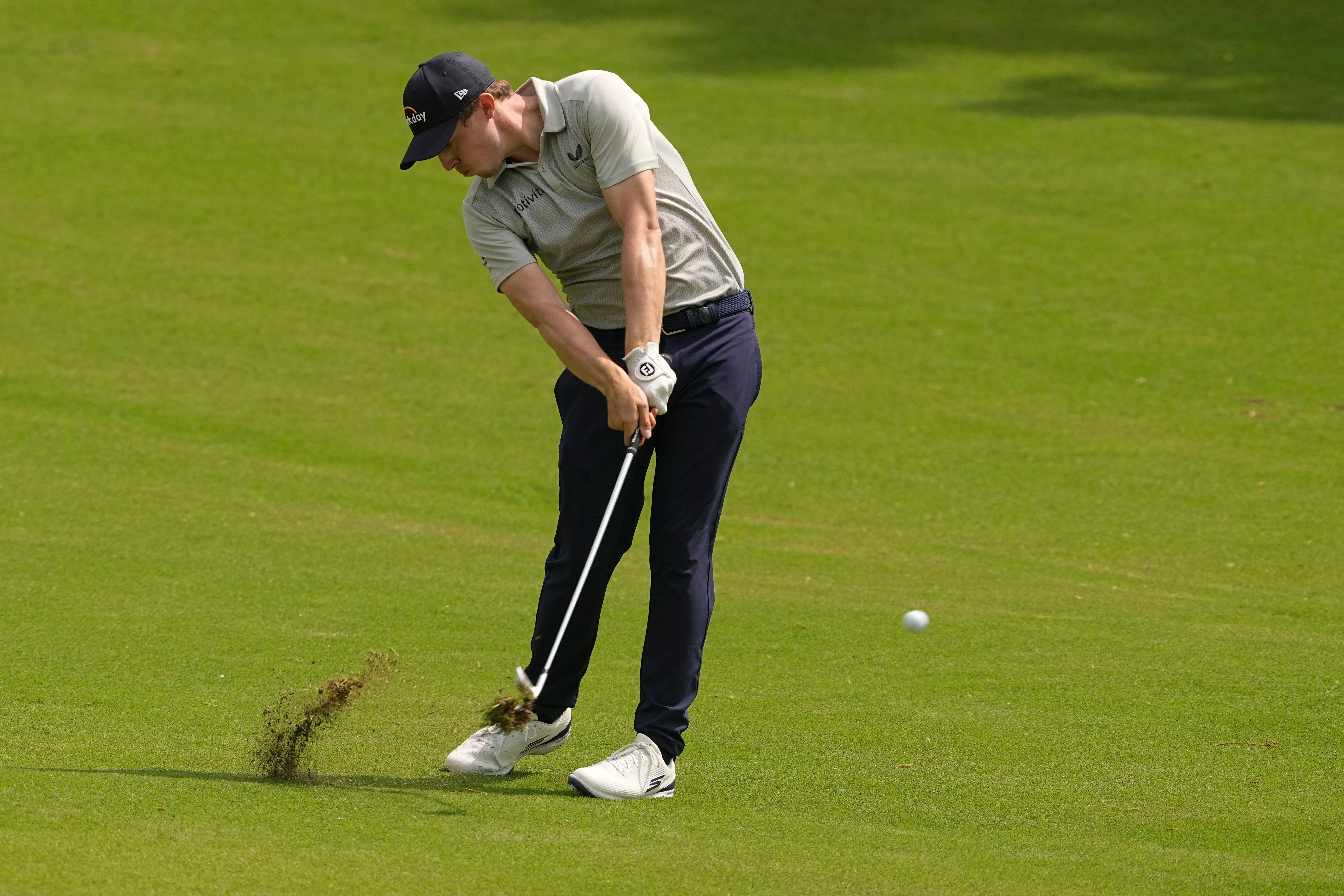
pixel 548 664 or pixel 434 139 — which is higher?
pixel 434 139

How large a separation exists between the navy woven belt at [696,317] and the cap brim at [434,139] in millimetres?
729

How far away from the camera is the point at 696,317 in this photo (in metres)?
4.12

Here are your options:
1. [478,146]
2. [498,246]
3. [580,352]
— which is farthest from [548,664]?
[478,146]

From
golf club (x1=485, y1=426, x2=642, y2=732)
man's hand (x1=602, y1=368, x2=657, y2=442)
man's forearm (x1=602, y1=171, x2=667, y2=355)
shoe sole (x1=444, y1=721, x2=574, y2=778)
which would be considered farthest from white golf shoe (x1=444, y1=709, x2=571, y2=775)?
man's forearm (x1=602, y1=171, x2=667, y2=355)

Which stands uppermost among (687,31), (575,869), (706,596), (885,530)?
(687,31)

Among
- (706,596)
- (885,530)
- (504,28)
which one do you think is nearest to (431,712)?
(706,596)

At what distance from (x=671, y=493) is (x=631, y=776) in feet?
2.50

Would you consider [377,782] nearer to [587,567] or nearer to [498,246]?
[587,567]

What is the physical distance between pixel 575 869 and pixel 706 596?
111cm

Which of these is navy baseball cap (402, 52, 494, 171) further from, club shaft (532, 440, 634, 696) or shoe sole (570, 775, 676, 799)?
shoe sole (570, 775, 676, 799)

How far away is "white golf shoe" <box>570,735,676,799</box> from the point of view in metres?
4.00

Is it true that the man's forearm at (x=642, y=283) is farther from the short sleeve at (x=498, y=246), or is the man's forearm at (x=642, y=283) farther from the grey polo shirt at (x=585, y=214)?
the short sleeve at (x=498, y=246)

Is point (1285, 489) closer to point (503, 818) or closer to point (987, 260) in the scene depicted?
point (987, 260)

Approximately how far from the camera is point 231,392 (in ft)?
34.3
